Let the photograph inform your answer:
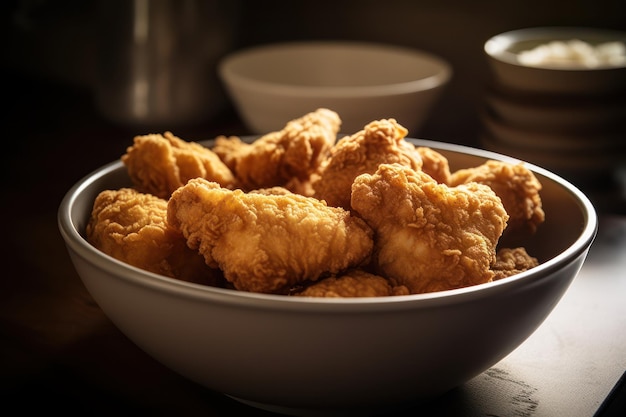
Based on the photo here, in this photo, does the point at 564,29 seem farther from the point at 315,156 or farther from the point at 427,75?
the point at 315,156

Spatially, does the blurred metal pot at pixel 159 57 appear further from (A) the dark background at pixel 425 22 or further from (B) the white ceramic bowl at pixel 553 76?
(B) the white ceramic bowl at pixel 553 76

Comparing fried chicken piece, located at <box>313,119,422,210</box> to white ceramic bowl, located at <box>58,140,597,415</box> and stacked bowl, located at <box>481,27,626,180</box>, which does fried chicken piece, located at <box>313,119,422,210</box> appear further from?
stacked bowl, located at <box>481,27,626,180</box>

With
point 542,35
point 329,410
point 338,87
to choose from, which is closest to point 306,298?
point 329,410

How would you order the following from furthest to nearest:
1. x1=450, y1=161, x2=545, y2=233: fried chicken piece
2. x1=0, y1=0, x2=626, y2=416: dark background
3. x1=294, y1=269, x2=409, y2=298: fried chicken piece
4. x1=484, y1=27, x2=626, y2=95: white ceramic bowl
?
x1=484, y1=27, x2=626, y2=95: white ceramic bowl
x1=450, y1=161, x2=545, y2=233: fried chicken piece
x1=0, y1=0, x2=626, y2=416: dark background
x1=294, y1=269, x2=409, y2=298: fried chicken piece

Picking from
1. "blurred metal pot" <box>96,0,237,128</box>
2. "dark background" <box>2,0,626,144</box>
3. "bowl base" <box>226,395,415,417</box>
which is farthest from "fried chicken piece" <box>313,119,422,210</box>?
"blurred metal pot" <box>96,0,237,128</box>

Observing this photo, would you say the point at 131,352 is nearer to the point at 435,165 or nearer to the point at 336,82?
the point at 435,165

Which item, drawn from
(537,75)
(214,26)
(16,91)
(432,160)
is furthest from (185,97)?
(432,160)
